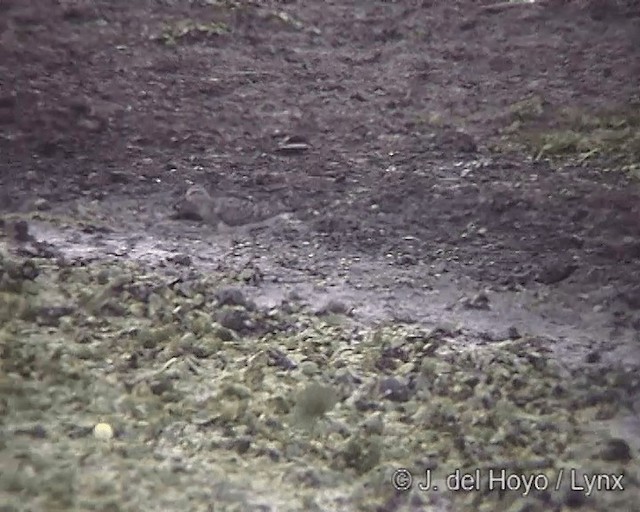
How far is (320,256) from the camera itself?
9.39 ft

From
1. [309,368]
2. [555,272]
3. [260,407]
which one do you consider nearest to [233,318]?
[309,368]

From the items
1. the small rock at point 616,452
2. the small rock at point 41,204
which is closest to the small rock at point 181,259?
the small rock at point 41,204

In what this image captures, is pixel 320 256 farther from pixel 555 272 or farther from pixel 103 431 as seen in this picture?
pixel 103 431

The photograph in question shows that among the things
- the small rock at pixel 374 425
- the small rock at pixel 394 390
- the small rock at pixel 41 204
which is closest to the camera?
the small rock at pixel 374 425

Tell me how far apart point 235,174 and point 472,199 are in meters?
0.78

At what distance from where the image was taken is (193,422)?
1931mm

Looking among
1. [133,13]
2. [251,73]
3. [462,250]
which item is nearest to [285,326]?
[462,250]


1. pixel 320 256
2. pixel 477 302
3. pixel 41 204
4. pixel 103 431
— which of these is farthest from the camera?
pixel 41 204

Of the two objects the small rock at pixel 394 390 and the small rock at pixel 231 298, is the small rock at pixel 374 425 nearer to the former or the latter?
the small rock at pixel 394 390

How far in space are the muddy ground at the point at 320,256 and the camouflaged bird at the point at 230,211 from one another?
2.2 inches

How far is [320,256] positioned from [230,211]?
382mm

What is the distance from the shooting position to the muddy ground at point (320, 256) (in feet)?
6.03

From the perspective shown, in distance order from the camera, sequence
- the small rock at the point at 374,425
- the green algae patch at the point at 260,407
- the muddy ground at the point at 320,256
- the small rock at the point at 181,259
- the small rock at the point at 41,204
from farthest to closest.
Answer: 1. the small rock at the point at 41,204
2. the small rock at the point at 181,259
3. the small rock at the point at 374,425
4. the muddy ground at the point at 320,256
5. the green algae patch at the point at 260,407

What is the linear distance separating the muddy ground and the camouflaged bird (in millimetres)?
56
